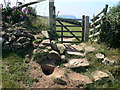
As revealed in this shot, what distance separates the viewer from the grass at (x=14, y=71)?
231 inches

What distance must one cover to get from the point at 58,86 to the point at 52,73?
0.77m

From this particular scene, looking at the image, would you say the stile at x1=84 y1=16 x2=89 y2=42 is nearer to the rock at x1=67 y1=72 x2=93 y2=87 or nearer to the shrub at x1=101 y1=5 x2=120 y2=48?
the shrub at x1=101 y1=5 x2=120 y2=48

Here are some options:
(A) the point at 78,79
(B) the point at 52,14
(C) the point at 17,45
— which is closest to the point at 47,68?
(A) the point at 78,79

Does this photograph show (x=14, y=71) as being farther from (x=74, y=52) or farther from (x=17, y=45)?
(x=74, y=52)

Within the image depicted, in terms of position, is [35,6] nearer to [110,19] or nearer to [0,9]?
[0,9]

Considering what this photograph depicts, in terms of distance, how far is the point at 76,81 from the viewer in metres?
6.11

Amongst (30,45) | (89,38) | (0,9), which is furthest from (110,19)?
(0,9)

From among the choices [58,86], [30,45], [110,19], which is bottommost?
[58,86]

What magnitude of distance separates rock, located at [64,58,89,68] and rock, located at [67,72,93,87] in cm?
46

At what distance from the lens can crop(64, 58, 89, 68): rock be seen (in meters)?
6.93

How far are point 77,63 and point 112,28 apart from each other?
265 cm

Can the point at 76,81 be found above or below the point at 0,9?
below

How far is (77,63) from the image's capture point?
7.06m

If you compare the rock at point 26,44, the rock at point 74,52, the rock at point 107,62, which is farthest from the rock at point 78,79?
the rock at point 26,44
